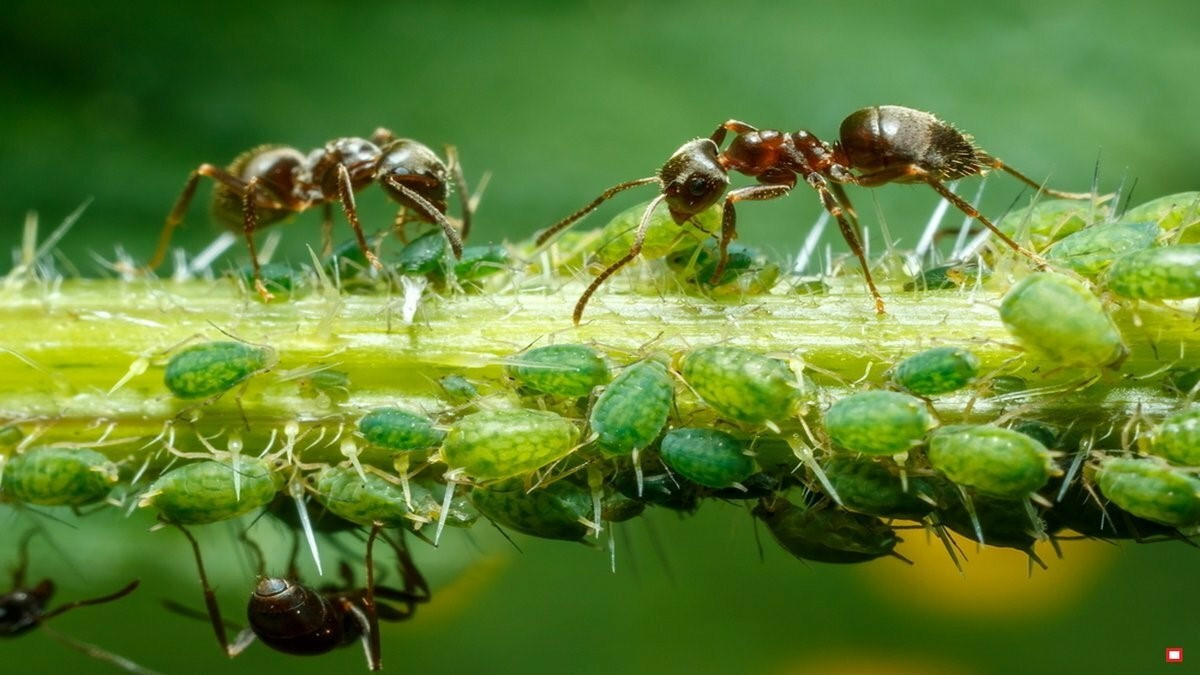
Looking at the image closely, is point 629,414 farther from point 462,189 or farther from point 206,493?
point 462,189

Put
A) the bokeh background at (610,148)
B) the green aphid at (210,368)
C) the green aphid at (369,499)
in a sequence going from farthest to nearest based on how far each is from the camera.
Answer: the bokeh background at (610,148)
the green aphid at (210,368)
the green aphid at (369,499)

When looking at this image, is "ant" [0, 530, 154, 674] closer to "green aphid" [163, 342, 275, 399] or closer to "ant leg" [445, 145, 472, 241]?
"green aphid" [163, 342, 275, 399]

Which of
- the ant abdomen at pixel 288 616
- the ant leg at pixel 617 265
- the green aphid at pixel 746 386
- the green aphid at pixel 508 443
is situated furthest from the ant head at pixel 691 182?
the ant abdomen at pixel 288 616

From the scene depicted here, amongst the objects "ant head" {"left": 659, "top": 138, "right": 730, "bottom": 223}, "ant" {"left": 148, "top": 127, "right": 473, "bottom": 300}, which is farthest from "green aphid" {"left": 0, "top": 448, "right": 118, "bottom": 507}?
"ant head" {"left": 659, "top": 138, "right": 730, "bottom": 223}

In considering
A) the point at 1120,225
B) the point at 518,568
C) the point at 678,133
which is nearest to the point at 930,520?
the point at 1120,225

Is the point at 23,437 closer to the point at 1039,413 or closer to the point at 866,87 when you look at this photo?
the point at 1039,413

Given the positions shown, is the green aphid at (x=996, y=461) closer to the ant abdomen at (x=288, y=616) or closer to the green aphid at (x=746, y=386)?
the green aphid at (x=746, y=386)
